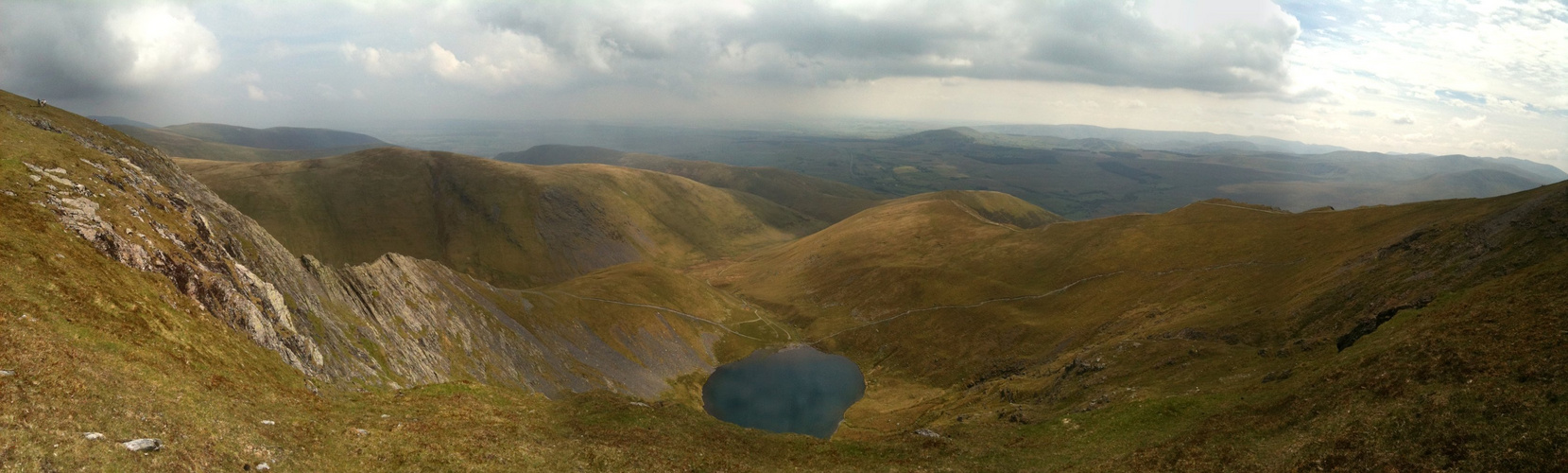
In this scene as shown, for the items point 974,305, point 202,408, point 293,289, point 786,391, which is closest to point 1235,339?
point 974,305

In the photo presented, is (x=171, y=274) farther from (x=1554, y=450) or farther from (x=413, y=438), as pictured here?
(x=1554, y=450)

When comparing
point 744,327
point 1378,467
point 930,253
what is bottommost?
point 744,327

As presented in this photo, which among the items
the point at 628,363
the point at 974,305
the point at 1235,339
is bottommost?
the point at 628,363

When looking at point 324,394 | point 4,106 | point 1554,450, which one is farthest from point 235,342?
point 1554,450

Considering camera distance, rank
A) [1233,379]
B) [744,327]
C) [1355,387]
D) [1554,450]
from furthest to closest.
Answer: [744,327] < [1233,379] < [1355,387] < [1554,450]

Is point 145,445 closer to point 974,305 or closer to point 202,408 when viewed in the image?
point 202,408

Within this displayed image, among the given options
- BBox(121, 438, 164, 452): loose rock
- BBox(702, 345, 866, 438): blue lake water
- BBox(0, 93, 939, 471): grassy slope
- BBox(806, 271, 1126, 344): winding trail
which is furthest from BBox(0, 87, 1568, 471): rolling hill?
BBox(806, 271, 1126, 344): winding trail
